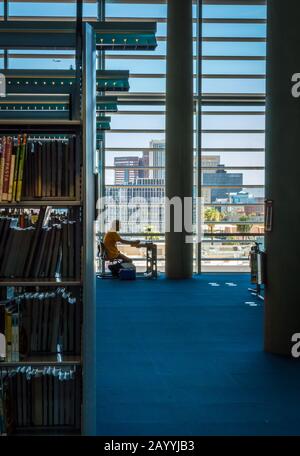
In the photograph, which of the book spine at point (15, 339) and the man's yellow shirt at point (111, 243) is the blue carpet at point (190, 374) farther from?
the man's yellow shirt at point (111, 243)

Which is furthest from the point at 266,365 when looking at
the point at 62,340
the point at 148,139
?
the point at 148,139

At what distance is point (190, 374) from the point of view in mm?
5766

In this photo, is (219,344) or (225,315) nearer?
(219,344)

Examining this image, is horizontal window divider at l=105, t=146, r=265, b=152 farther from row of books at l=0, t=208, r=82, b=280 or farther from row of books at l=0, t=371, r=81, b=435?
row of books at l=0, t=371, r=81, b=435

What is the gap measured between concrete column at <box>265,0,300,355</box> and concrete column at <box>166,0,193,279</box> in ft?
22.9

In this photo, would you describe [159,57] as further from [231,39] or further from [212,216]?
[212,216]

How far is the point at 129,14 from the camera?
48.6ft

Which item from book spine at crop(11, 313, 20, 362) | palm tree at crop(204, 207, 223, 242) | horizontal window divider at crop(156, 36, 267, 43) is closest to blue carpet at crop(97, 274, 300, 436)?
book spine at crop(11, 313, 20, 362)

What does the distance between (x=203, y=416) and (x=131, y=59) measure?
38.2 ft

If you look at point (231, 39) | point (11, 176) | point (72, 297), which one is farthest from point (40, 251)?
point (231, 39)

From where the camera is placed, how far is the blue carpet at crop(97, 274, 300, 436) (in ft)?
14.5

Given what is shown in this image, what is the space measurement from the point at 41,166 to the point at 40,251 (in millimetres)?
554
